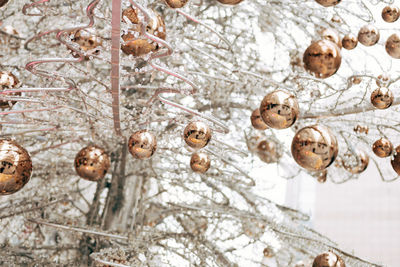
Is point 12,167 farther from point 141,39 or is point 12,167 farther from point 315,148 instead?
point 315,148

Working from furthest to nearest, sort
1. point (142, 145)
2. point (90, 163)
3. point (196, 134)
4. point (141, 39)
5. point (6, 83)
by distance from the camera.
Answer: point (90, 163)
point (6, 83)
point (142, 145)
point (196, 134)
point (141, 39)

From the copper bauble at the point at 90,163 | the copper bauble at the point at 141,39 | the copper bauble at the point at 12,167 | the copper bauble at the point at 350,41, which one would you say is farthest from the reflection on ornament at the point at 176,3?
the copper bauble at the point at 350,41

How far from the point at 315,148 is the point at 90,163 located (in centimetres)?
113

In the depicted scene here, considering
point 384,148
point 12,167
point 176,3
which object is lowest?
point 12,167

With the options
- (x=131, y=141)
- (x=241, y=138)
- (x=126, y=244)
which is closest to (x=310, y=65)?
(x=131, y=141)

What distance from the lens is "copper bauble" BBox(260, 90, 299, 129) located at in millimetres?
1323

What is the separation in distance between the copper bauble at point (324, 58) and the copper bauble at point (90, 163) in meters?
1.12

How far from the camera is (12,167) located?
1.30 metres

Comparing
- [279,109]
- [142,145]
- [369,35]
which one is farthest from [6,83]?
[369,35]

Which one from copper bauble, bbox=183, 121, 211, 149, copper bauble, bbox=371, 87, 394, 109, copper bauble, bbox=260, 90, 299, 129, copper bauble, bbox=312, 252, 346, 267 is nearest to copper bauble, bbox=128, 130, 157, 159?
copper bauble, bbox=183, 121, 211, 149

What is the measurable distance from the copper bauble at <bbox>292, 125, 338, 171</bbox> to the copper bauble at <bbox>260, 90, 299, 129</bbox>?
8 cm

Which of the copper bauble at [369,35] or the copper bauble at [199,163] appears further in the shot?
the copper bauble at [369,35]

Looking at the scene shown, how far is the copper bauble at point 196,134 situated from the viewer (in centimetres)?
149

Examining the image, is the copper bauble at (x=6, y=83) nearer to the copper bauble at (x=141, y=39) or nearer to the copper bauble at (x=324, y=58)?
the copper bauble at (x=141, y=39)
